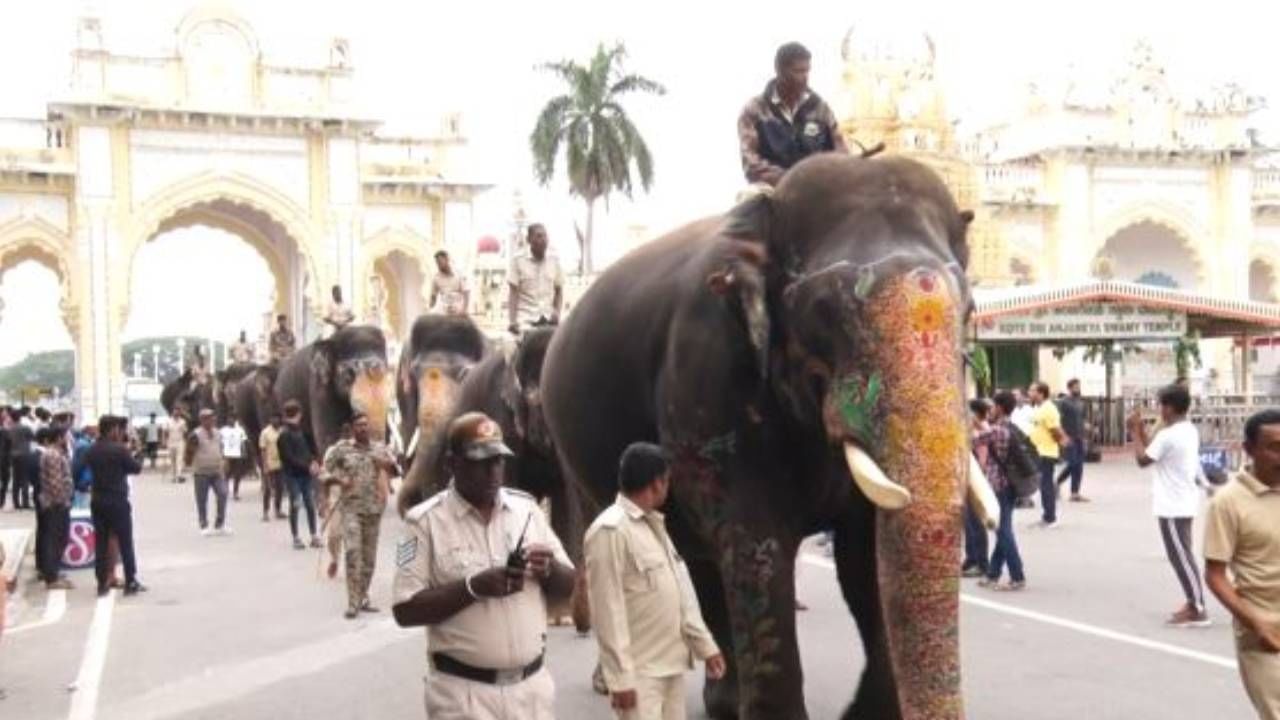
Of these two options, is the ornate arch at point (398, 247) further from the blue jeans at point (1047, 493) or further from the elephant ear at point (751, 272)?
the elephant ear at point (751, 272)

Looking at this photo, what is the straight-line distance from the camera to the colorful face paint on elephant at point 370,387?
50.6 feet

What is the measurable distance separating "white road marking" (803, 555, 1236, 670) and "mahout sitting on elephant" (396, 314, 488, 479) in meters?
3.74

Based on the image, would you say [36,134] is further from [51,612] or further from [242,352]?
[51,612]

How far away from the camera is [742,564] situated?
587 cm

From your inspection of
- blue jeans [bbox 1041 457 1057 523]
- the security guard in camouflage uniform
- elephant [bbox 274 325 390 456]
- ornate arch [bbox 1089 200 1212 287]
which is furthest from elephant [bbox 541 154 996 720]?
ornate arch [bbox 1089 200 1212 287]

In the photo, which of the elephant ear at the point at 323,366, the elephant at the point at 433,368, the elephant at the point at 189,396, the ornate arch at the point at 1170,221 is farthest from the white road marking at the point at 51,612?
the ornate arch at the point at 1170,221

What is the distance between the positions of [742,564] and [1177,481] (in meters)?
6.15

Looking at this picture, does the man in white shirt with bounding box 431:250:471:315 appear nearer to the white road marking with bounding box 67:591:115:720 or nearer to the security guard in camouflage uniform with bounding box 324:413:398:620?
the security guard in camouflage uniform with bounding box 324:413:398:620

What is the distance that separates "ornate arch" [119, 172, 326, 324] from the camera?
121 ft

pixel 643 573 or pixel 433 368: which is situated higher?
pixel 433 368

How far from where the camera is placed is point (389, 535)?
1795cm

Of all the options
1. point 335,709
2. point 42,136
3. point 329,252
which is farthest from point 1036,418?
point 42,136

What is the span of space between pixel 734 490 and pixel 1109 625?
Result: 580cm

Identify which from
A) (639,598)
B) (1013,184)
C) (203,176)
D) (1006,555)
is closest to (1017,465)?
(1006,555)
